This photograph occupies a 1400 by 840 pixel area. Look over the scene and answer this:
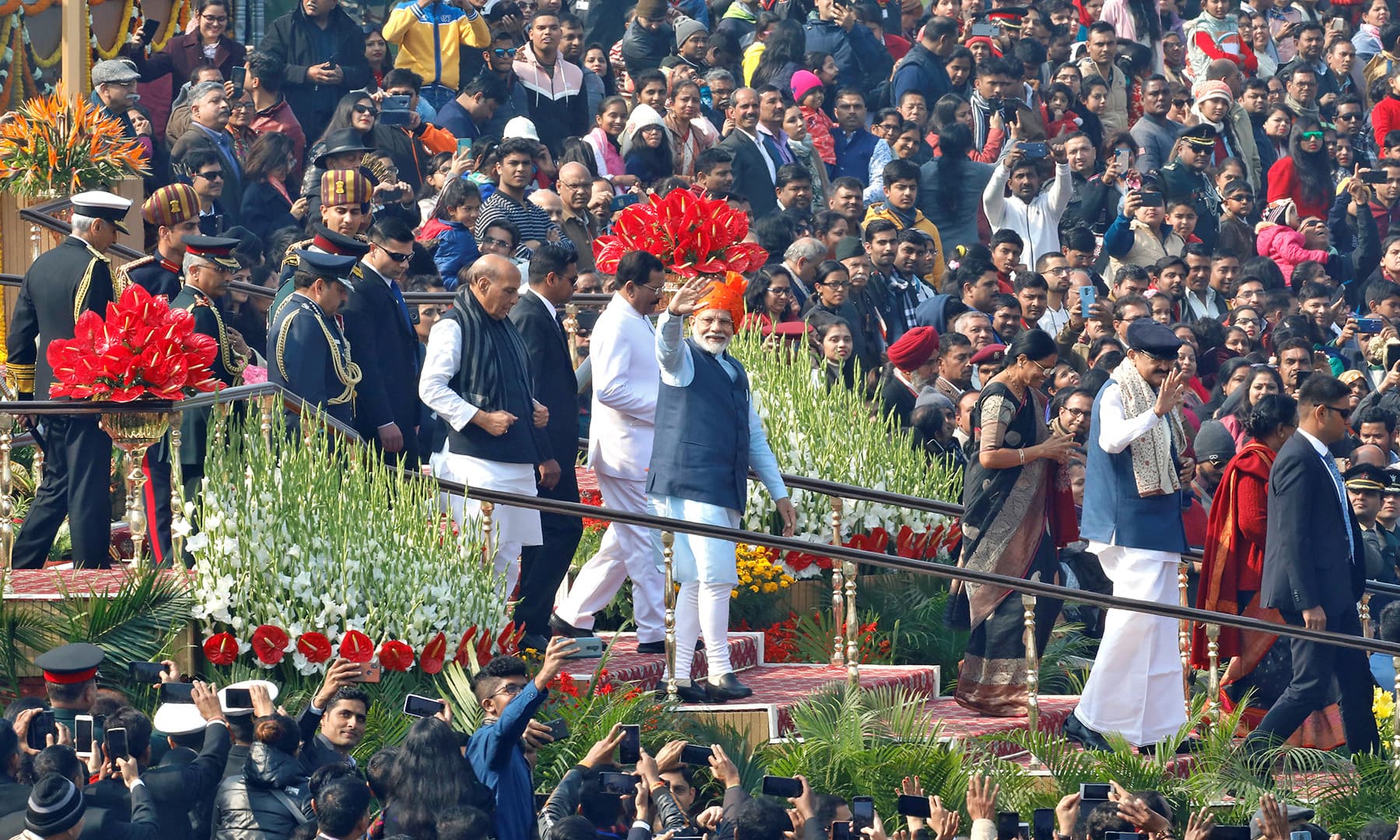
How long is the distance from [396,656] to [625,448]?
84.5 inches

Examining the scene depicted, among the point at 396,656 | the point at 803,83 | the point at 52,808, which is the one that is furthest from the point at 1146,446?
the point at 803,83

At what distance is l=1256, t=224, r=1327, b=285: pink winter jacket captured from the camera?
1961 centimetres

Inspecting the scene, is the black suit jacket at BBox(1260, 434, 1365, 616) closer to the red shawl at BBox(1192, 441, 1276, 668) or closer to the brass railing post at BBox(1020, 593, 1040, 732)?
the red shawl at BBox(1192, 441, 1276, 668)

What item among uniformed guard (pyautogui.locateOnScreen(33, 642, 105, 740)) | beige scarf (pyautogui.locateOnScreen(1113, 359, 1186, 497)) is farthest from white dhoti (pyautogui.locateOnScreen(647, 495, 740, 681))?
uniformed guard (pyautogui.locateOnScreen(33, 642, 105, 740))

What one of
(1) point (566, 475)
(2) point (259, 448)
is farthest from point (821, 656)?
(2) point (259, 448)

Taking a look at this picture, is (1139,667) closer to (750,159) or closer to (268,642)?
(268,642)

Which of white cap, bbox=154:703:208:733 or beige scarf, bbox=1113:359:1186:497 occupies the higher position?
beige scarf, bbox=1113:359:1186:497

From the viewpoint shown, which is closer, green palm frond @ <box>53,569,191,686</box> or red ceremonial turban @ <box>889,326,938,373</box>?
green palm frond @ <box>53,569,191,686</box>

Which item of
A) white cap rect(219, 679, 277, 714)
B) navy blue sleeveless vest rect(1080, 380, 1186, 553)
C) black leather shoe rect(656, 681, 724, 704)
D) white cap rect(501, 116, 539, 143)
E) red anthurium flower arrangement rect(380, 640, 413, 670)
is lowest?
black leather shoe rect(656, 681, 724, 704)

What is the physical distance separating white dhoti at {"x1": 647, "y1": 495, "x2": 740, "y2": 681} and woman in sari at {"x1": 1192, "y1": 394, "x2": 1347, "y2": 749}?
7.50ft

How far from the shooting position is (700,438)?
427 inches

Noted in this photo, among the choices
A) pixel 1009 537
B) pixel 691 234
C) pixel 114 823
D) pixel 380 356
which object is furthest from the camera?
pixel 380 356

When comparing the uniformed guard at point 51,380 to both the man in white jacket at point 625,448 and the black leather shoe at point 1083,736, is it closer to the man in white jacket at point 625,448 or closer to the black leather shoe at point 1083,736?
the man in white jacket at point 625,448

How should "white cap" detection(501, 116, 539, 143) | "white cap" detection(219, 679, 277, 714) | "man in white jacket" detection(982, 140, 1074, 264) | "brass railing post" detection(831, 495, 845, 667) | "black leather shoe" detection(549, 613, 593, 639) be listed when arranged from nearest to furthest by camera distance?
"white cap" detection(219, 679, 277, 714), "black leather shoe" detection(549, 613, 593, 639), "brass railing post" detection(831, 495, 845, 667), "white cap" detection(501, 116, 539, 143), "man in white jacket" detection(982, 140, 1074, 264)
